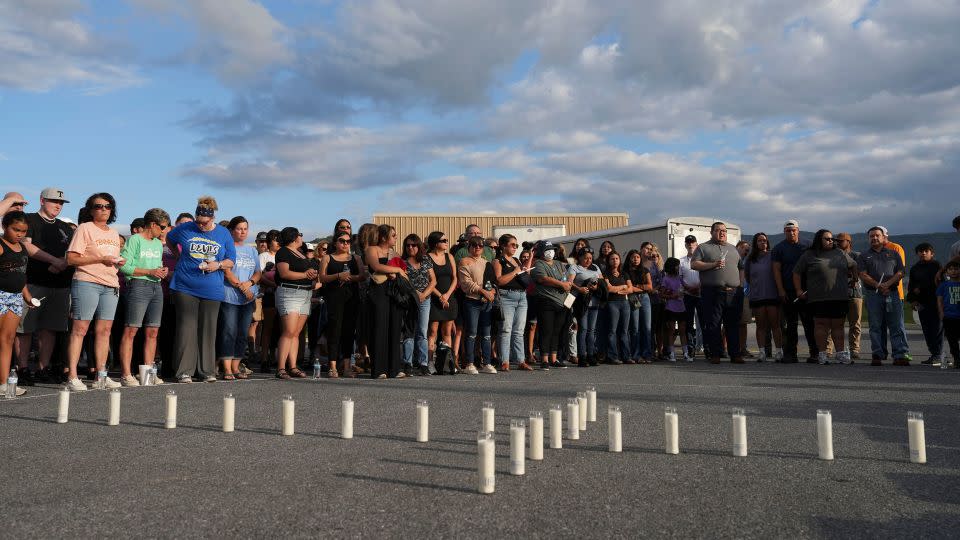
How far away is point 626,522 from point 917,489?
190 centimetres

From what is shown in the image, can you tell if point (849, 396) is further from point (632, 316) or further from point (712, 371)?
point (632, 316)

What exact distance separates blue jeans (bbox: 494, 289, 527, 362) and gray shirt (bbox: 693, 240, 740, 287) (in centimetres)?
327

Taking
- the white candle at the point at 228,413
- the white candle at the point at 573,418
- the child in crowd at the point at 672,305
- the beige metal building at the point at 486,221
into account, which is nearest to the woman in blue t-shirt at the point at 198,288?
the white candle at the point at 228,413

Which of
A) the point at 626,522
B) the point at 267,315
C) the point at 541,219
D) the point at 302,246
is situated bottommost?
the point at 626,522

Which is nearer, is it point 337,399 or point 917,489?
point 917,489

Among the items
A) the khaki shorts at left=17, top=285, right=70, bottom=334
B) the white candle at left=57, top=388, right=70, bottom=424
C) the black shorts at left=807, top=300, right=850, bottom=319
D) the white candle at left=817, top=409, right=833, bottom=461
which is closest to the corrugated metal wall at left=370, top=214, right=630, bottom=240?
the black shorts at left=807, top=300, right=850, bottom=319

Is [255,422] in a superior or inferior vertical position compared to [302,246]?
inferior

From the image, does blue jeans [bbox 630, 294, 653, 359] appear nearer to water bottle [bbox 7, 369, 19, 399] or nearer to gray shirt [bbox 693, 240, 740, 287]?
gray shirt [bbox 693, 240, 740, 287]

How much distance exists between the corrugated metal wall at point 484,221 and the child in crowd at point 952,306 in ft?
85.9

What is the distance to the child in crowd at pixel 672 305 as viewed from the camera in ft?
49.3

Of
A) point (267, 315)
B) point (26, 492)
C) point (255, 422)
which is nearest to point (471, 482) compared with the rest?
point (26, 492)

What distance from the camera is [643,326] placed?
47.9 feet

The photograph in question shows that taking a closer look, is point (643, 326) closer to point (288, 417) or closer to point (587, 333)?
point (587, 333)

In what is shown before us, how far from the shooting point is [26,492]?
14.8ft
